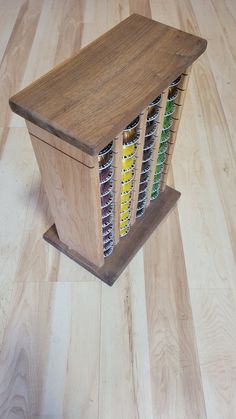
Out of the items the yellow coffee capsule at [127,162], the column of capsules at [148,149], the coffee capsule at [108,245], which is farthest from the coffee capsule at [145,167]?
the coffee capsule at [108,245]

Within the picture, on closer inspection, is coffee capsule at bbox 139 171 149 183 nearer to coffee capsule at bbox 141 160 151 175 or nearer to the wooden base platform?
coffee capsule at bbox 141 160 151 175

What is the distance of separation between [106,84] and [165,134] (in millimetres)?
277

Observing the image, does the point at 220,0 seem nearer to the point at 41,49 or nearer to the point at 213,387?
the point at 41,49

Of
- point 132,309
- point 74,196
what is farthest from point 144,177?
point 132,309

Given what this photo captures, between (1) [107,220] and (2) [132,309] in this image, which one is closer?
(1) [107,220]

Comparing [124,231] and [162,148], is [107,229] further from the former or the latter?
[162,148]

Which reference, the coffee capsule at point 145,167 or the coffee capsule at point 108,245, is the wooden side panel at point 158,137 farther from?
the coffee capsule at point 108,245

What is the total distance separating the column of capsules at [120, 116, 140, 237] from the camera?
0.70 meters

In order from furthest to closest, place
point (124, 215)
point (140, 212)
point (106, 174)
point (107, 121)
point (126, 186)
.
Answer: point (140, 212), point (124, 215), point (126, 186), point (106, 174), point (107, 121)

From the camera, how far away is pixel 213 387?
0.86 metres

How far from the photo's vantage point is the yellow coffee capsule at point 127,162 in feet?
2.44

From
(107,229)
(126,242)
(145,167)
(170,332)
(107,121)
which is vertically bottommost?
(170,332)

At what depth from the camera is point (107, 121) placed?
22.9 inches

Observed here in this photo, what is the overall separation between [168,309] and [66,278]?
317mm
